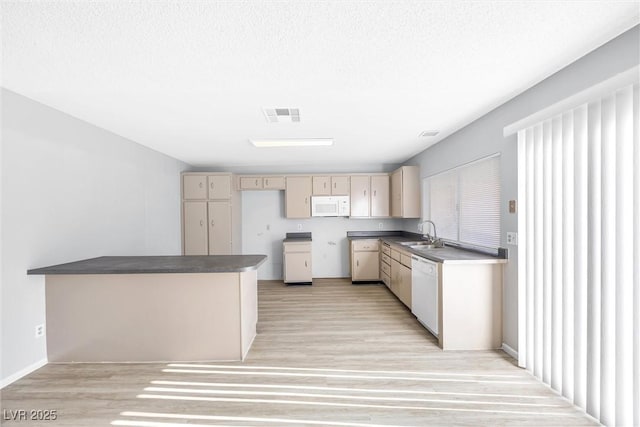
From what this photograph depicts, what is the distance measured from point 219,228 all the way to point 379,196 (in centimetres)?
319

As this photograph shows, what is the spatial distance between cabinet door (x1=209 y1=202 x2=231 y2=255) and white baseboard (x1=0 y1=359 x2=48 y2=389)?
2849 millimetres

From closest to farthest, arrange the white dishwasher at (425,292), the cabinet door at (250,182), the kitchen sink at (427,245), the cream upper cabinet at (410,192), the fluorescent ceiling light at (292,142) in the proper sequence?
the white dishwasher at (425,292)
the fluorescent ceiling light at (292,142)
the kitchen sink at (427,245)
the cream upper cabinet at (410,192)
the cabinet door at (250,182)

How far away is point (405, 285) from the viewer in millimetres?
3943

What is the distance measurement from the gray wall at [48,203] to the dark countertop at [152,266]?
7.9 inches

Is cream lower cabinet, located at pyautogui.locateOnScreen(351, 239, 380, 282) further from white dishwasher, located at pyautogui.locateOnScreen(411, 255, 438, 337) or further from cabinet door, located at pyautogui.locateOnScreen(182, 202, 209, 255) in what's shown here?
cabinet door, located at pyautogui.locateOnScreen(182, 202, 209, 255)

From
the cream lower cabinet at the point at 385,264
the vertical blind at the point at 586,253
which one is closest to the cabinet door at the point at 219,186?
the cream lower cabinet at the point at 385,264

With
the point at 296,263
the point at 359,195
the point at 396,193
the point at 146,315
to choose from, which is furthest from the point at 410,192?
the point at 146,315

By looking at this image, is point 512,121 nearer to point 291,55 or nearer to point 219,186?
point 291,55

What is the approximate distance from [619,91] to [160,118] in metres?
3.63

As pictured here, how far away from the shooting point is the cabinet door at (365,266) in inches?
214

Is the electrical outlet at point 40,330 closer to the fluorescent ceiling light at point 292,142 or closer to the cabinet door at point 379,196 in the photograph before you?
the fluorescent ceiling light at point 292,142

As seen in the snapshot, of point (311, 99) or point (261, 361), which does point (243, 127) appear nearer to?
point (311, 99)

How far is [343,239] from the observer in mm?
5988

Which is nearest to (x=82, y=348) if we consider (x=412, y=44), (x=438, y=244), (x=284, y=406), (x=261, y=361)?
(x=261, y=361)
